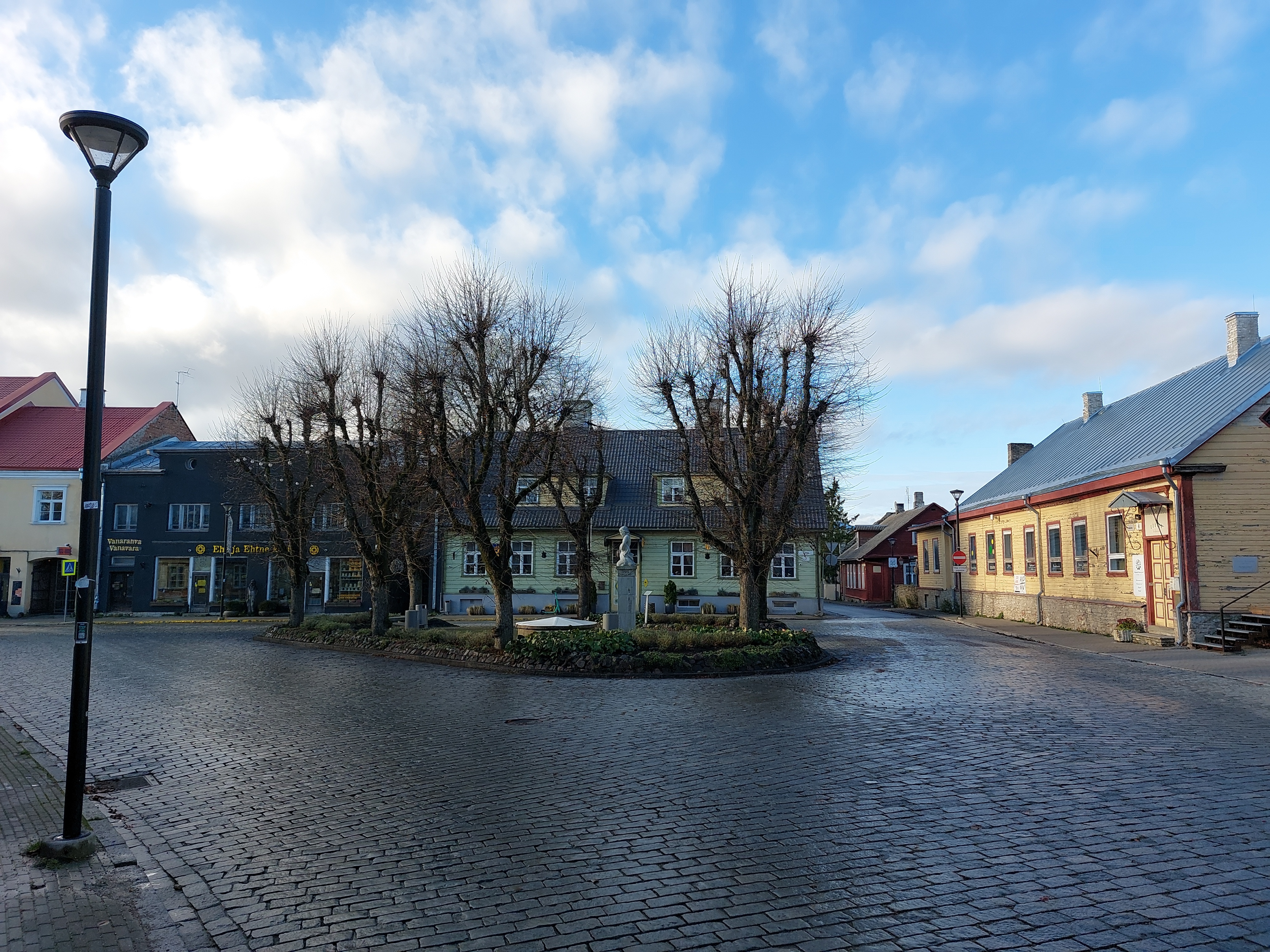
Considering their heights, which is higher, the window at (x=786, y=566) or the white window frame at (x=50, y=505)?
the white window frame at (x=50, y=505)

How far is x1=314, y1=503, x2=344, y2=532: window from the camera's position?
110 ft

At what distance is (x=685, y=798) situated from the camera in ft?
24.6

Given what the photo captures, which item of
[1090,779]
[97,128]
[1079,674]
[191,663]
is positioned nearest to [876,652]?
[1079,674]

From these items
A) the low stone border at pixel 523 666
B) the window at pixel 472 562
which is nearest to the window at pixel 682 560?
the window at pixel 472 562

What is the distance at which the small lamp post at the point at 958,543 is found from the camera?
35594 mm

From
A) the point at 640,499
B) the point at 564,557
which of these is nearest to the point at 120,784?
the point at 564,557

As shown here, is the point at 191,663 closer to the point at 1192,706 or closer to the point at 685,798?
the point at 685,798

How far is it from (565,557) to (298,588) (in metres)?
12.6

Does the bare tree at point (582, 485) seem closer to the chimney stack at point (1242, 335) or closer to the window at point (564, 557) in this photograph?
the window at point (564, 557)

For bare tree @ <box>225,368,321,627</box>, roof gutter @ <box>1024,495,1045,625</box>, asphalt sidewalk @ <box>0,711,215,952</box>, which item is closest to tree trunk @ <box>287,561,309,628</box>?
bare tree @ <box>225,368,321,627</box>

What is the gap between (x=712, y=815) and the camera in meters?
6.94

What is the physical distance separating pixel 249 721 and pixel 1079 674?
14.2m

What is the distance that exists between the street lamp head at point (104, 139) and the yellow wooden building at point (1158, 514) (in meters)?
22.3

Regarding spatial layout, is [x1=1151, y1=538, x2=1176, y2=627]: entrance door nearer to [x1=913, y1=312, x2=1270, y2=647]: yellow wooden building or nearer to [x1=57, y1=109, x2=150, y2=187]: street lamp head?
[x1=913, y1=312, x2=1270, y2=647]: yellow wooden building
